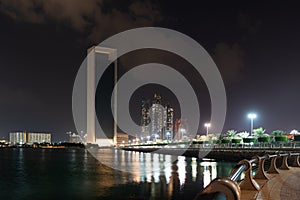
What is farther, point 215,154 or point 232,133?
point 232,133

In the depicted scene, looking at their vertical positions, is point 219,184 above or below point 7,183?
above

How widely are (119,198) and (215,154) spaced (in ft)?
151

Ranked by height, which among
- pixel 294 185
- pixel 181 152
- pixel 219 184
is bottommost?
pixel 181 152

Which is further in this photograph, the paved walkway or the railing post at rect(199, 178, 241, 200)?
the paved walkway

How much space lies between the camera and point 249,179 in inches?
318

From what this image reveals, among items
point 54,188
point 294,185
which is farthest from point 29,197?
point 294,185

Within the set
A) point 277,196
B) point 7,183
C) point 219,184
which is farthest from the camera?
point 7,183

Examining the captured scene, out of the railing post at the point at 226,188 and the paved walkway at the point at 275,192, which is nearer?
the railing post at the point at 226,188

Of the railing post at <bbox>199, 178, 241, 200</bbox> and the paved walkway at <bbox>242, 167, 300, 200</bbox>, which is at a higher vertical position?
the railing post at <bbox>199, 178, 241, 200</bbox>

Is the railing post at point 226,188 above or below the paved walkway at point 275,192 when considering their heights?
above

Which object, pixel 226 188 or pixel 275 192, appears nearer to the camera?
pixel 226 188

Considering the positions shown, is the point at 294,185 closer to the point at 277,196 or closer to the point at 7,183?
the point at 277,196

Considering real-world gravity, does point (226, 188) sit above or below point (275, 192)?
above

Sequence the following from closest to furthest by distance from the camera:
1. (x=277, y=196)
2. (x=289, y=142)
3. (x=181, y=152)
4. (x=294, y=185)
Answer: (x=277, y=196) < (x=294, y=185) < (x=289, y=142) < (x=181, y=152)
